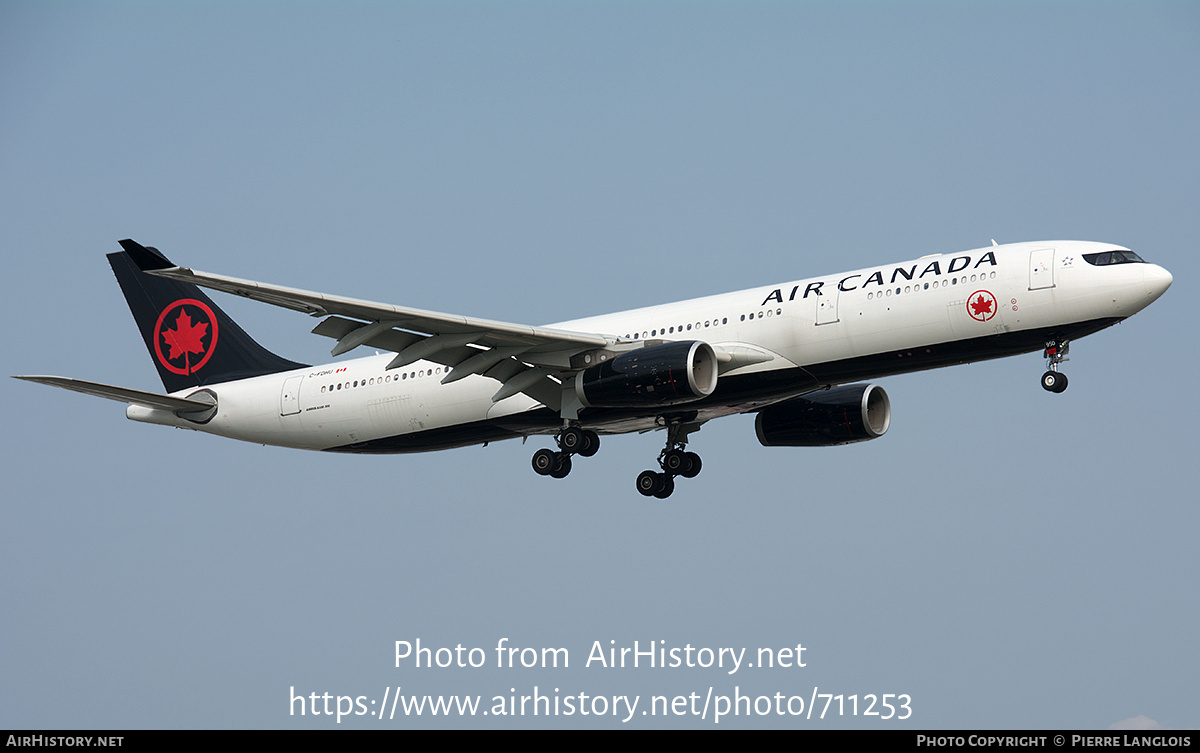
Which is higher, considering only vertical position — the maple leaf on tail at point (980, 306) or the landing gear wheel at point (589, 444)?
the maple leaf on tail at point (980, 306)

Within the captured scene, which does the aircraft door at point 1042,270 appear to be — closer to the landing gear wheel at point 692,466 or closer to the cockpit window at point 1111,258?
the cockpit window at point 1111,258

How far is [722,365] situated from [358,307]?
9049 millimetres

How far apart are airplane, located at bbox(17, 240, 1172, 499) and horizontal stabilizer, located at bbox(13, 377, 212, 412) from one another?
7 cm

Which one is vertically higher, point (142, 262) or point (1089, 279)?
point (1089, 279)

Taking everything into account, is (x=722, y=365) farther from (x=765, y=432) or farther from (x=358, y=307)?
(x=358, y=307)

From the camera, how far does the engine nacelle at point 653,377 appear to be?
110ft

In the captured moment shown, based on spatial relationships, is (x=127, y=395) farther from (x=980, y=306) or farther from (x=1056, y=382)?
(x=1056, y=382)

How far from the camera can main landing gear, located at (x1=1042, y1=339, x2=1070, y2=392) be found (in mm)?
33250

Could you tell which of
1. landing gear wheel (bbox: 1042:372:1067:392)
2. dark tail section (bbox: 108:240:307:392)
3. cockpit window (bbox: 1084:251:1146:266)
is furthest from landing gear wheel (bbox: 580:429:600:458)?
cockpit window (bbox: 1084:251:1146:266)

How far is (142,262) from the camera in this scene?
1184 inches

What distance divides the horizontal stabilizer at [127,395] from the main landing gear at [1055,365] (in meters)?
23.6

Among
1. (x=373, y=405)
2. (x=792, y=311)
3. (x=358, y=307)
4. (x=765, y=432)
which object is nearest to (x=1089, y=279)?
(x=792, y=311)

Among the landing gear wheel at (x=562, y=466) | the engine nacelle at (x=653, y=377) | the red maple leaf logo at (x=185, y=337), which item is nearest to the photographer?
the engine nacelle at (x=653, y=377)

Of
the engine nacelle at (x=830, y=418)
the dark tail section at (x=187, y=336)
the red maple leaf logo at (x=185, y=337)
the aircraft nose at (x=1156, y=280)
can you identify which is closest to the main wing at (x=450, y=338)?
the engine nacelle at (x=830, y=418)
